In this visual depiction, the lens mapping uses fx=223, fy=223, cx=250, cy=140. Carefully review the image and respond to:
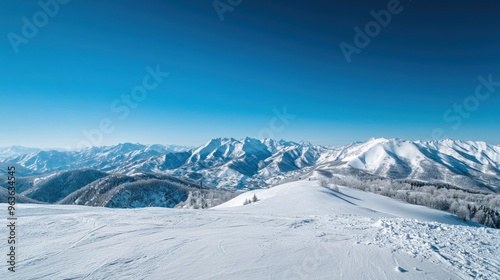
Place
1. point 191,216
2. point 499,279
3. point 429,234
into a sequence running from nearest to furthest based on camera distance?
point 499,279
point 429,234
point 191,216

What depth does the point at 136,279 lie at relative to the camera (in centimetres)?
830

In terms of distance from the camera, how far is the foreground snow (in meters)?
8.98

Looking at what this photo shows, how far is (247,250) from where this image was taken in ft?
35.8

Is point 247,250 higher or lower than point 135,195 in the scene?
higher

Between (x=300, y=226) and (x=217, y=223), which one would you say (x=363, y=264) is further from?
(x=217, y=223)

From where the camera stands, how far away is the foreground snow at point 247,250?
8984 millimetres

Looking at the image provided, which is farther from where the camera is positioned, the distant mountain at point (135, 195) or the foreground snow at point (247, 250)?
the distant mountain at point (135, 195)

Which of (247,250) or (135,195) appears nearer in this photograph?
(247,250)

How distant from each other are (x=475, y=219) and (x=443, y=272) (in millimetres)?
54129

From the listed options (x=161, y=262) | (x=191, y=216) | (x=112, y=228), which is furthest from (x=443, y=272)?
(x=112, y=228)

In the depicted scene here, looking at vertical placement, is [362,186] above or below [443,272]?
below

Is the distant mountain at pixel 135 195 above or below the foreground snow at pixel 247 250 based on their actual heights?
below

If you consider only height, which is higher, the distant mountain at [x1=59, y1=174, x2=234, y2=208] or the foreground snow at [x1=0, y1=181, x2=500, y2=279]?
the foreground snow at [x1=0, y1=181, x2=500, y2=279]

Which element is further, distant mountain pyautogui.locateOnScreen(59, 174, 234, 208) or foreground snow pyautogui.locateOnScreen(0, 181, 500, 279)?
distant mountain pyautogui.locateOnScreen(59, 174, 234, 208)
